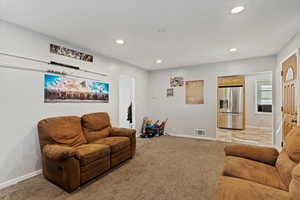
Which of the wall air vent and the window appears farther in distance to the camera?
the window

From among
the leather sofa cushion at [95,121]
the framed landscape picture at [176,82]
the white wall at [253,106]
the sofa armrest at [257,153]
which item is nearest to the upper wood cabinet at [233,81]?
the white wall at [253,106]

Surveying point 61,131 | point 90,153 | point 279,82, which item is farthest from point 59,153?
point 279,82

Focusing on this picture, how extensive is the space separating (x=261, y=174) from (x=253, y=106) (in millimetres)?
6425

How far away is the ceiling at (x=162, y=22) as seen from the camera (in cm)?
180

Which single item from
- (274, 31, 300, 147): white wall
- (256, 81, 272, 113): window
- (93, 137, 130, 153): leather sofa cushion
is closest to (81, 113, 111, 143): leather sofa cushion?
(93, 137, 130, 153): leather sofa cushion

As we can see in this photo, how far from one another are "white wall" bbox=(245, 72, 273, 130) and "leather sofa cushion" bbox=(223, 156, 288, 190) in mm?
6000

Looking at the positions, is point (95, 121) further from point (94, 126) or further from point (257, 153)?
point (257, 153)

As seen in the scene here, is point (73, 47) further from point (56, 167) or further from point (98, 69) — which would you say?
point (56, 167)

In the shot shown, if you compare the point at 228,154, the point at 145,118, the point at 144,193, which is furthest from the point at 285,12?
the point at 145,118

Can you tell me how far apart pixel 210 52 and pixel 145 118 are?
328 cm

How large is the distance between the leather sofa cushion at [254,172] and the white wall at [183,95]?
298 centimetres

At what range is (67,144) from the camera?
247cm

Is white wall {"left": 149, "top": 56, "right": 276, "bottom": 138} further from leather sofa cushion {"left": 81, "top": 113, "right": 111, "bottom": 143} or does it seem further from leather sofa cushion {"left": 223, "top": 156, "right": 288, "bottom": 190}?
leather sofa cushion {"left": 223, "top": 156, "right": 288, "bottom": 190}

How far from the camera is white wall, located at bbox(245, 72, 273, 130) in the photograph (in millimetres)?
6383
